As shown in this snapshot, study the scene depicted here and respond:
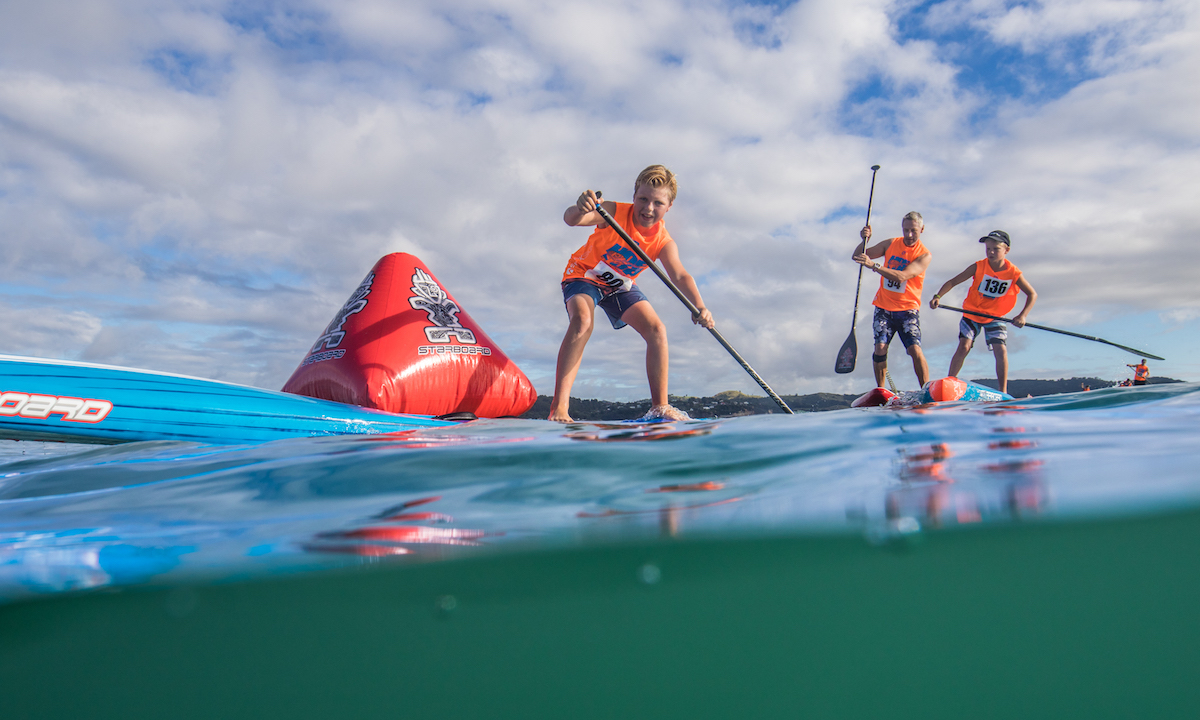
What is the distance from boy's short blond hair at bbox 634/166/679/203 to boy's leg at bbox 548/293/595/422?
847 mm

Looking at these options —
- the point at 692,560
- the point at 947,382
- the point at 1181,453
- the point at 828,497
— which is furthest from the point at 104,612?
the point at 947,382

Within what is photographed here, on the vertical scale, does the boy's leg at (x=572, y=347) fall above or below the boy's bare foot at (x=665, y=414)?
above

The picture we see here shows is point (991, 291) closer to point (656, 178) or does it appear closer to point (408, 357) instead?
point (656, 178)

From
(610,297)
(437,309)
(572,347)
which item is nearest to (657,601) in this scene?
(572,347)

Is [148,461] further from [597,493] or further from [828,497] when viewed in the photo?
[828,497]

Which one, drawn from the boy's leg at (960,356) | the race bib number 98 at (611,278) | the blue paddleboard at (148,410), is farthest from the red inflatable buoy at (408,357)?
the boy's leg at (960,356)

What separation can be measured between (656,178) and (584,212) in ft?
1.85

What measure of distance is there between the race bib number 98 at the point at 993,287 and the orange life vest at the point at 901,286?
99 centimetres

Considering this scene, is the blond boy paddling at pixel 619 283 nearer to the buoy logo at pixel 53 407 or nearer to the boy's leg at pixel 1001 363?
the buoy logo at pixel 53 407

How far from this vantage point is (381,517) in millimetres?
1623

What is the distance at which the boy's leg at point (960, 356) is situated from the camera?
6.48m

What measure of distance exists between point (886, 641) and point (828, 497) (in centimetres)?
34

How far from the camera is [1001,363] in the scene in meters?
6.47

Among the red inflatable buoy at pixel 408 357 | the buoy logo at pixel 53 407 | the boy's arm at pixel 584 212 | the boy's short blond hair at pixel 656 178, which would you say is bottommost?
the buoy logo at pixel 53 407
